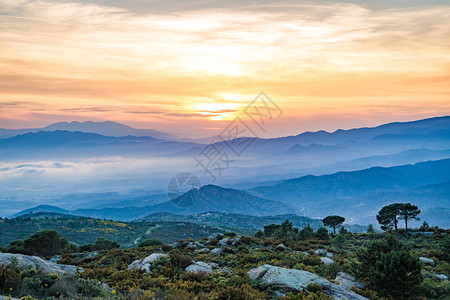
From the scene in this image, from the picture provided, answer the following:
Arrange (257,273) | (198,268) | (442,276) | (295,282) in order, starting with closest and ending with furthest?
(295,282)
(257,273)
(198,268)
(442,276)

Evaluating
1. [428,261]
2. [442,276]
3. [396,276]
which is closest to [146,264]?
[396,276]

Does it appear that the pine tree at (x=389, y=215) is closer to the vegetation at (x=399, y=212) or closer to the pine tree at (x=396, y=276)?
the vegetation at (x=399, y=212)

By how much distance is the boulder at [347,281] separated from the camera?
14998 millimetres

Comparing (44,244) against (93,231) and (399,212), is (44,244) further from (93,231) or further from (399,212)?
(93,231)

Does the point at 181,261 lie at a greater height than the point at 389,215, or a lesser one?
greater

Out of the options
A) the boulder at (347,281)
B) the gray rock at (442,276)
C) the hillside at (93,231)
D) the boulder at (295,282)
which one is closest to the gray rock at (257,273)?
the boulder at (295,282)

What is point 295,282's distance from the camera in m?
13.0

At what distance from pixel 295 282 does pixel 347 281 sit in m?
4.43

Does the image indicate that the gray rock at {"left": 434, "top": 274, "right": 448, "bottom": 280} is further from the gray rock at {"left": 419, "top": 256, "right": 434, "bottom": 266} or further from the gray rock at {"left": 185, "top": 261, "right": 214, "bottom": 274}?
the gray rock at {"left": 185, "top": 261, "right": 214, "bottom": 274}

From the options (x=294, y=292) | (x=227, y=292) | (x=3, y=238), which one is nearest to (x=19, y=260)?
(x=227, y=292)

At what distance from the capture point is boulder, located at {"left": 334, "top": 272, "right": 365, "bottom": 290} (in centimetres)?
1500

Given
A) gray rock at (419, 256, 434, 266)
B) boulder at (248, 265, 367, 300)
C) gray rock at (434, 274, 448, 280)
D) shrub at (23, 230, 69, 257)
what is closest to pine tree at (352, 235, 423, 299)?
boulder at (248, 265, 367, 300)

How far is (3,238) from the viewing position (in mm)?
83688

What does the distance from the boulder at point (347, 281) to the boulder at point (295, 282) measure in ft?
7.19
